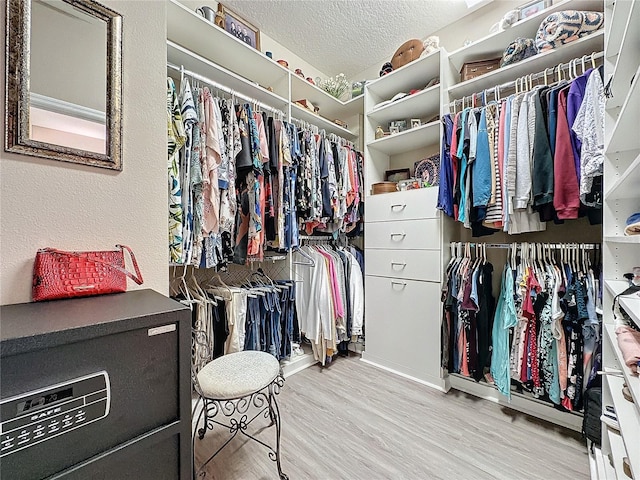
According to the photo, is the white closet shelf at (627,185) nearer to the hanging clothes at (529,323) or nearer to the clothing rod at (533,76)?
the hanging clothes at (529,323)

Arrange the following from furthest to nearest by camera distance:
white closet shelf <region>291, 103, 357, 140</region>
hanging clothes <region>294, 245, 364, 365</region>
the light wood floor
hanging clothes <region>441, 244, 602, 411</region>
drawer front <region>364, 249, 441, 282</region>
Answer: white closet shelf <region>291, 103, 357, 140</region>, hanging clothes <region>294, 245, 364, 365</region>, drawer front <region>364, 249, 441, 282</region>, hanging clothes <region>441, 244, 602, 411</region>, the light wood floor

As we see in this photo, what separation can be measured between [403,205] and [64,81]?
188cm

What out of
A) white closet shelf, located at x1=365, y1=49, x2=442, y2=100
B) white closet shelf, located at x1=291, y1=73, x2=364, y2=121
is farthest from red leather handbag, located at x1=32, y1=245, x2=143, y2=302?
white closet shelf, located at x1=365, y1=49, x2=442, y2=100

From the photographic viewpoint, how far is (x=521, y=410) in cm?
160

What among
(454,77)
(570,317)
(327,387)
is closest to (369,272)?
(327,387)

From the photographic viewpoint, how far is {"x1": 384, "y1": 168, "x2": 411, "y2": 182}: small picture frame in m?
2.36

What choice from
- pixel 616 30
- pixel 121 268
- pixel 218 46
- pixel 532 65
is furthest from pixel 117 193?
pixel 532 65

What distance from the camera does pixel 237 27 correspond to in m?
1.81

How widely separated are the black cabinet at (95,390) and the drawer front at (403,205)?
5.54 feet

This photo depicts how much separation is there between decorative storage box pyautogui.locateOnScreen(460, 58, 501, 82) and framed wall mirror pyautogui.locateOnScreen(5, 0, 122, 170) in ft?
6.39

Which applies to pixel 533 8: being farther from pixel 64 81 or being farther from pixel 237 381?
pixel 237 381

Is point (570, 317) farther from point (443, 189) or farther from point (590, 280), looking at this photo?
point (443, 189)

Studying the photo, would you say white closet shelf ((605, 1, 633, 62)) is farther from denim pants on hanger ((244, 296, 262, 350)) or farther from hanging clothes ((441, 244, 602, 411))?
denim pants on hanger ((244, 296, 262, 350))

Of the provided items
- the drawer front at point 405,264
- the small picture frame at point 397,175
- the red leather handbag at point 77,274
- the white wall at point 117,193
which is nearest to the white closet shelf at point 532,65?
the small picture frame at point 397,175
